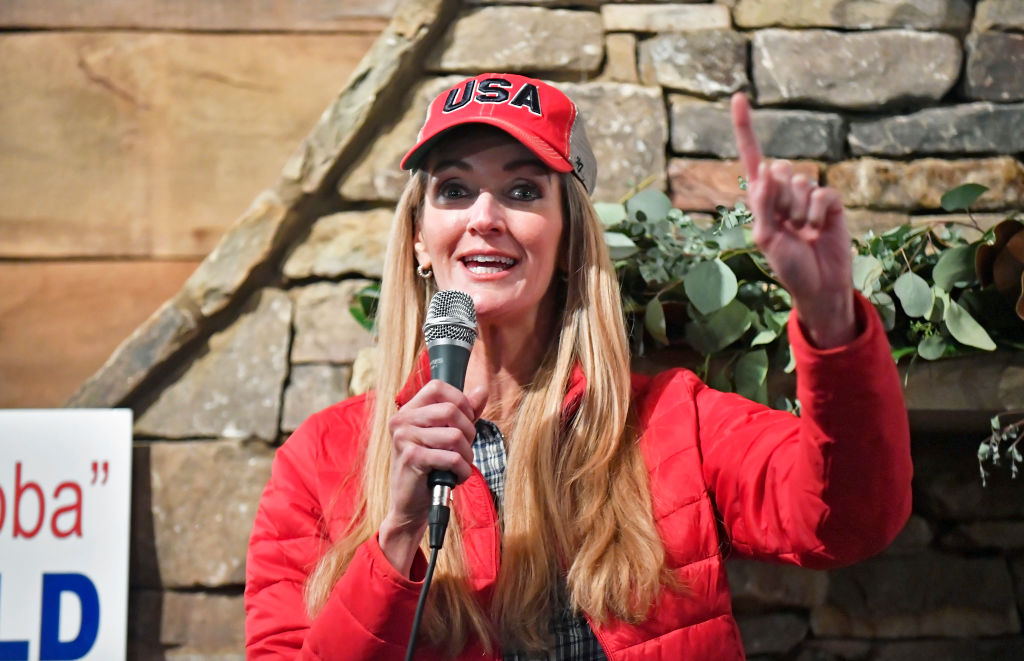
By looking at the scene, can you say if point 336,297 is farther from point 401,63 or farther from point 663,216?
point 663,216

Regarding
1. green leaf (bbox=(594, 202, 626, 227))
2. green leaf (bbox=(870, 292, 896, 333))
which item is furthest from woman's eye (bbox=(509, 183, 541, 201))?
green leaf (bbox=(870, 292, 896, 333))

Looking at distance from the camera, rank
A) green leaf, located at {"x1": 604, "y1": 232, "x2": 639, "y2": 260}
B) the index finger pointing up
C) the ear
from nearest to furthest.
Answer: the index finger pointing up, the ear, green leaf, located at {"x1": 604, "y1": 232, "x2": 639, "y2": 260}

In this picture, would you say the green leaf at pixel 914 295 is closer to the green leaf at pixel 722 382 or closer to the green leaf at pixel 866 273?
the green leaf at pixel 866 273

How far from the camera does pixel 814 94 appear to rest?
7.09 feet

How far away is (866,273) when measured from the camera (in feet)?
5.62

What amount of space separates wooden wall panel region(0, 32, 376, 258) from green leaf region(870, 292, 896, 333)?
4.24 ft

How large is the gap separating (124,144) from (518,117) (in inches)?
48.9

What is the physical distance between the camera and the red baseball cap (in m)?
1.45

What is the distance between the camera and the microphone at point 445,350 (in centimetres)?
104

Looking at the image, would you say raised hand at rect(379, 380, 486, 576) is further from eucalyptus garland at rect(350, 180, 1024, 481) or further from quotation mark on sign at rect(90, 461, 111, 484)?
quotation mark on sign at rect(90, 461, 111, 484)

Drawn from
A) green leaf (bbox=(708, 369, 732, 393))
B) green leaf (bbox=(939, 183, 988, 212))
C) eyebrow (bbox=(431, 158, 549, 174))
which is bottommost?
green leaf (bbox=(708, 369, 732, 393))

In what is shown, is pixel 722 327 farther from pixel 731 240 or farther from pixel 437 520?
pixel 437 520

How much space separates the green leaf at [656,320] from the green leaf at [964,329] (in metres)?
0.47

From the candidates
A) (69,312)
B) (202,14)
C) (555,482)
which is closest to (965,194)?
(555,482)
